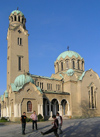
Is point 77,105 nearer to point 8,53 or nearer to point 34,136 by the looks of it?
point 8,53

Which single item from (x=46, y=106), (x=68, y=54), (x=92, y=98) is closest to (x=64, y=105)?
(x=46, y=106)

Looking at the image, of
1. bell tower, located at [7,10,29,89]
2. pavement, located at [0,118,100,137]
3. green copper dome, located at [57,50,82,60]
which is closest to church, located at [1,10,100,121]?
bell tower, located at [7,10,29,89]

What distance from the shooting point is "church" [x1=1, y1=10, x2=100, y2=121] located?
3444cm

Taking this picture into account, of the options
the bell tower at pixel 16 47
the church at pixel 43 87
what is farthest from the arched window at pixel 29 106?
the bell tower at pixel 16 47

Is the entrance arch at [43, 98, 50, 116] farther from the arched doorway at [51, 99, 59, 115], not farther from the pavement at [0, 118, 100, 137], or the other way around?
the pavement at [0, 118, 100, 137]

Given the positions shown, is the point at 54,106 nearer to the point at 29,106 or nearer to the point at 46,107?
the point at 46,107

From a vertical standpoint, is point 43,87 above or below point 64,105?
above

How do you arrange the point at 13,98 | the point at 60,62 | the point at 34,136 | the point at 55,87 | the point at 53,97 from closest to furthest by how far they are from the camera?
the point at 34,136 < the point at 13,98 < the point at 53,97 < the point at 55,87 < the point at 60,62

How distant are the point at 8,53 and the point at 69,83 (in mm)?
15812

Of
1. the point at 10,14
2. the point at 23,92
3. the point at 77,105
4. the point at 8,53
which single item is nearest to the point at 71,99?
the point at 77,105

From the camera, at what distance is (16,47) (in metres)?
41.6

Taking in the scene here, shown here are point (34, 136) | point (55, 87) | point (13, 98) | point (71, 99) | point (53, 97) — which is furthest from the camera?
point (55, 87)

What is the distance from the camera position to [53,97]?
3850cm

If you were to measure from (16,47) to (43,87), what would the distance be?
434 inches
